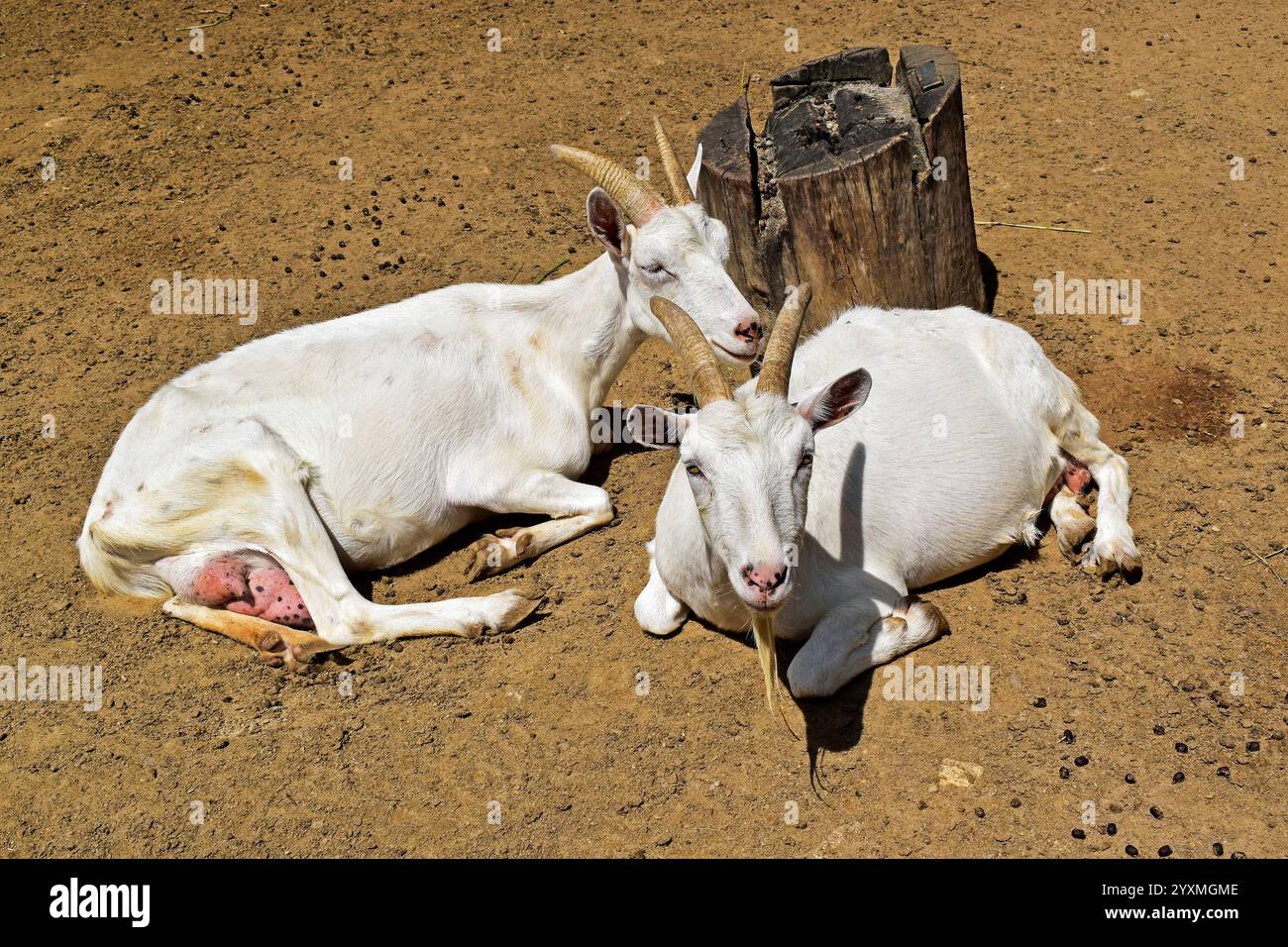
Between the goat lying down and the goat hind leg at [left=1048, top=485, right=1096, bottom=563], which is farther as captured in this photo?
the goat hind leg at [left=1048, top=485, right=1096, bottom=563]

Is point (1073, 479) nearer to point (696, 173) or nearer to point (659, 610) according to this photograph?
point (659, 610)

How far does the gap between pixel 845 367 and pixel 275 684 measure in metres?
2.87

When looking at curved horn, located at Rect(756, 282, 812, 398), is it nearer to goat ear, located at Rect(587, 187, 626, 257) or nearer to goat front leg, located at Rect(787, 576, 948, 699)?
goat front leg, located at Rect(787, 576, 948, 699)

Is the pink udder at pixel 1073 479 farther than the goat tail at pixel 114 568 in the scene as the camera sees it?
Yes

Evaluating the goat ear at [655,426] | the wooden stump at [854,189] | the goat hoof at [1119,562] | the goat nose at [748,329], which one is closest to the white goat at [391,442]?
the goat nose at [748,329]

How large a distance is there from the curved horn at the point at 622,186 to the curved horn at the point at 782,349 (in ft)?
4.49

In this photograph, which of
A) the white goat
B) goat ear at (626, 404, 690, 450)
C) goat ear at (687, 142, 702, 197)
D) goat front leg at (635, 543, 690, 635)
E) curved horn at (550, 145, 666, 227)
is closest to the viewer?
goat ear at (626, 404, 690, 450)

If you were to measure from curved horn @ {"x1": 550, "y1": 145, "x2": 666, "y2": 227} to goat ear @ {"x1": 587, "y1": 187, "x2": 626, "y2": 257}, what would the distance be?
7 centimetres

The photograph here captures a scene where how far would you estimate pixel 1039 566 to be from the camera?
5.35m

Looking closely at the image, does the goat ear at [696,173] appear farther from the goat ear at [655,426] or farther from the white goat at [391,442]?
the goat ear at [655,426]

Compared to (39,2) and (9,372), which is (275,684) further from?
(39,2)

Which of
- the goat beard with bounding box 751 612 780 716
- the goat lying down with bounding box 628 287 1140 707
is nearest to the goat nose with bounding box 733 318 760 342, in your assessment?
the goat lying down with bounding box 628 287 1140 707

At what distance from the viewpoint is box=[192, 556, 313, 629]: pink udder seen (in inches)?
207

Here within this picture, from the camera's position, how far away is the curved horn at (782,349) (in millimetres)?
4297
